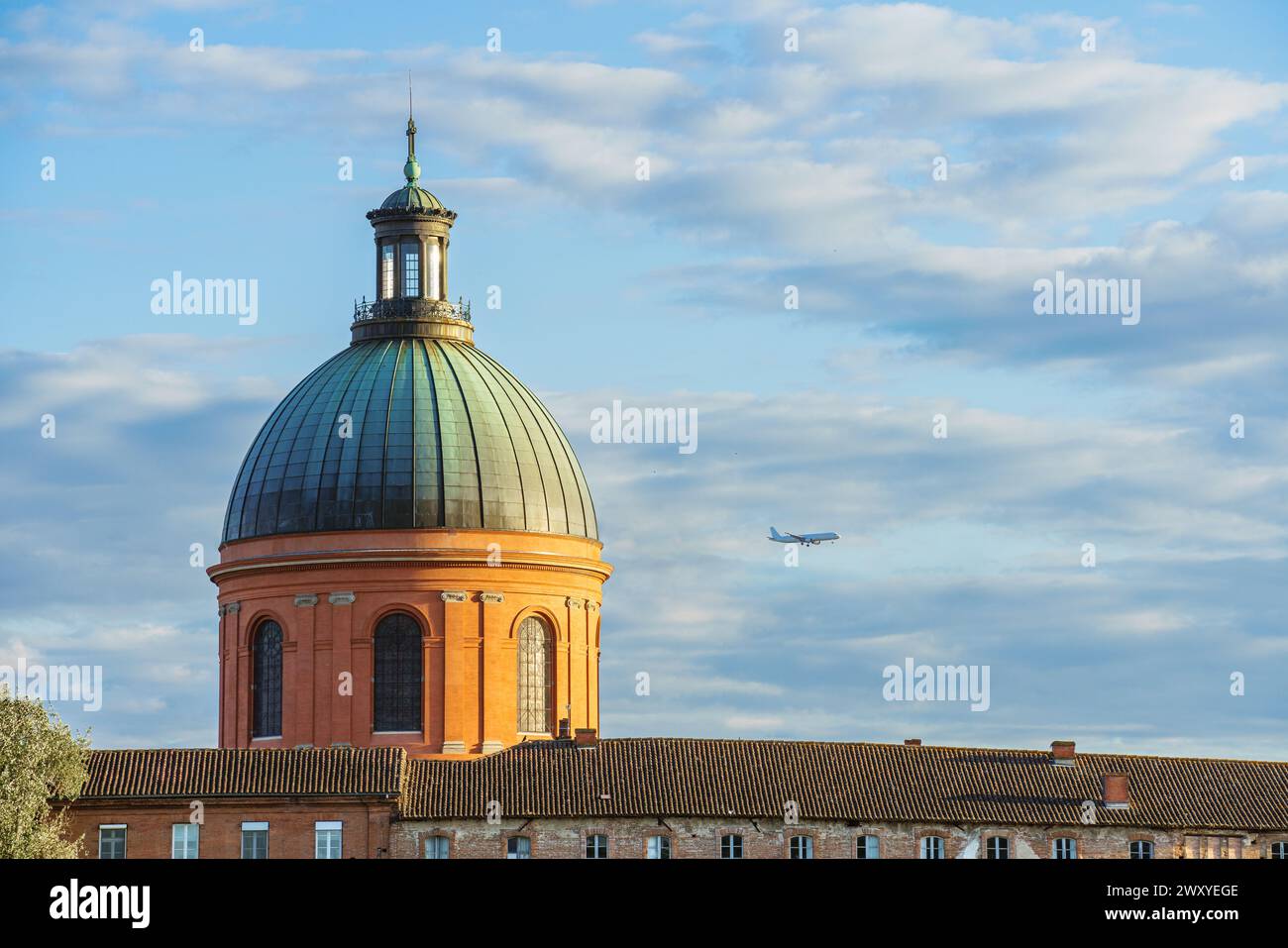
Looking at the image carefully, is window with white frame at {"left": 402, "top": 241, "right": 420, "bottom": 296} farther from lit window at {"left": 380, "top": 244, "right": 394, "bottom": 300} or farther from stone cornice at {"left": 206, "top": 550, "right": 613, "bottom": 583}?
stone cornice at {"left": 206, "top": 550, "right": 613, "bottom": 583}

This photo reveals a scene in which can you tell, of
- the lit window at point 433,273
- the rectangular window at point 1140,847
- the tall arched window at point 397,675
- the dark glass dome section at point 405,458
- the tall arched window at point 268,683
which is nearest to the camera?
the rectangular window at point 1140,847

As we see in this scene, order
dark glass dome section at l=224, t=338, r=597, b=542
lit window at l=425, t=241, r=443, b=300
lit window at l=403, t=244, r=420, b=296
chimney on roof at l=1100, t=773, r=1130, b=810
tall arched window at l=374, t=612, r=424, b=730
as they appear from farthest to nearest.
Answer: lit window at l=403, t=244, r=420, b=296
lit window at l=425, t=241, r=443, b=300
dark glass dome section at l=224, t=338, r=597, b=542
tall arched window at l=374, t=612, r=424, b=730
chimney on roof at l=1100, t=773, r=1130, b=810

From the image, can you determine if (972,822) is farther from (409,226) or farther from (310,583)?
(409,226)

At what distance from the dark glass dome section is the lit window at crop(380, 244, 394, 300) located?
1678 mm

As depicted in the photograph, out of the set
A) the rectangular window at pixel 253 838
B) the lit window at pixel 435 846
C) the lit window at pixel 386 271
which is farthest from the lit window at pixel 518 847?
the lit window at pixel 386 271

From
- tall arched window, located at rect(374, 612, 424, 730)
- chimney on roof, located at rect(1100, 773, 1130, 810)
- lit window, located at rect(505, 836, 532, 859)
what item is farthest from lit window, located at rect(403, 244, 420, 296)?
chimney on roof, located at rect(1100, 773, 1130, 810)

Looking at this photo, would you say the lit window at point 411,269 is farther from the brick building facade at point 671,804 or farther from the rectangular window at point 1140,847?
the rectangular window at point 1140,847

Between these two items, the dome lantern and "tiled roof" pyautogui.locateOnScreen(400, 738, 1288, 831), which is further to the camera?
the dome lantern

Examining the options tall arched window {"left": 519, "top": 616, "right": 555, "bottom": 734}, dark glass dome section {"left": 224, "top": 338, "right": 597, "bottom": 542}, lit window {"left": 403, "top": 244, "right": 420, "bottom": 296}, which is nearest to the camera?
dark glass dome section {"left": 224, "top": 338, "right": 597, "bottom": 542}

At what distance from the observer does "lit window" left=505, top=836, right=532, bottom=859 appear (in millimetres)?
58844

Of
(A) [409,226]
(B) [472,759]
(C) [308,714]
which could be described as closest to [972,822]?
(B) [472,759]

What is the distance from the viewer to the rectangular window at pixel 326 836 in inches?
2314

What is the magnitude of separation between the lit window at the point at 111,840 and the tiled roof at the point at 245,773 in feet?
2.32
